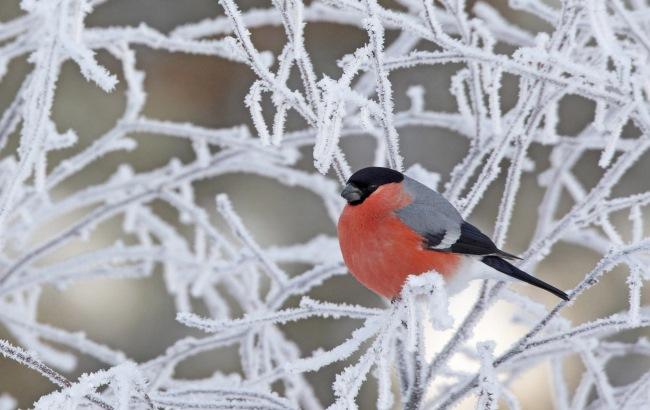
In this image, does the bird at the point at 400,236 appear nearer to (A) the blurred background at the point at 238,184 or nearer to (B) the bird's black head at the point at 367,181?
(B) the bird's black head at the point at 367,181

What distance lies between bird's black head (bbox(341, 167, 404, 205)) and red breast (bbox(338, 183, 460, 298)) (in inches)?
0.7

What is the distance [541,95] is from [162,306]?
484 centimetres

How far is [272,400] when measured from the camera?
200 centimetres

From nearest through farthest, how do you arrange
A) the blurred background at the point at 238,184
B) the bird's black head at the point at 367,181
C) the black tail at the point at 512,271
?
1. the black tail at the point at 512,271
2. the bird's black head at the point at 367,181
3. the blurred background at the point at 238,184

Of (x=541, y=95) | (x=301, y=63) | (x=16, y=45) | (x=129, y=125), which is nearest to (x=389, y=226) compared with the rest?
(x=541, y=95)

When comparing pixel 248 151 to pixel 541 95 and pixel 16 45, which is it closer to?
pixel 16 45

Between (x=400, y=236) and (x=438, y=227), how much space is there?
4.2 inches

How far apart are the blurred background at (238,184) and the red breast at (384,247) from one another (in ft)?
11.6

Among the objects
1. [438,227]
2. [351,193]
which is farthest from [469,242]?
[351,193]

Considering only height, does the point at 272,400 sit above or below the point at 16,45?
below

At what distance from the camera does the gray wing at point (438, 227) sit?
2459mm

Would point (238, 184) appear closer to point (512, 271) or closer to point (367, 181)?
point (367, 181)

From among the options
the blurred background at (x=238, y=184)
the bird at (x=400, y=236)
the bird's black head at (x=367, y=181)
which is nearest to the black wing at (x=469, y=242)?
the bird at (x=400, y=236)

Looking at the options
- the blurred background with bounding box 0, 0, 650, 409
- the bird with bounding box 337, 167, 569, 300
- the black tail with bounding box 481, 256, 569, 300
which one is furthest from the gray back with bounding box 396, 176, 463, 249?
the blurred background with bounding box 0, 0, 650, 409
